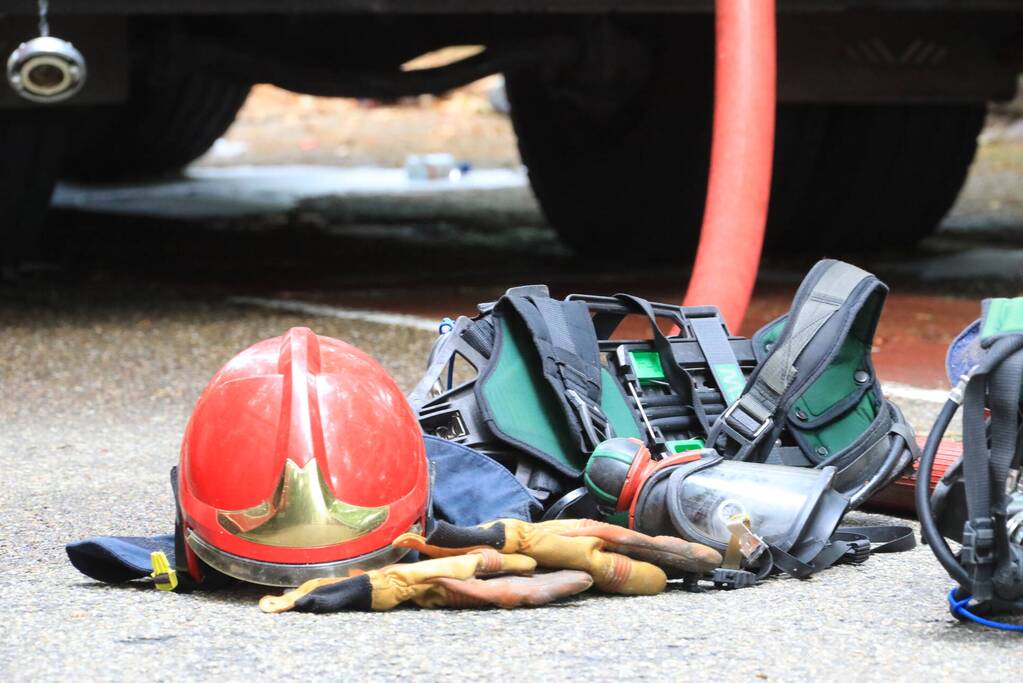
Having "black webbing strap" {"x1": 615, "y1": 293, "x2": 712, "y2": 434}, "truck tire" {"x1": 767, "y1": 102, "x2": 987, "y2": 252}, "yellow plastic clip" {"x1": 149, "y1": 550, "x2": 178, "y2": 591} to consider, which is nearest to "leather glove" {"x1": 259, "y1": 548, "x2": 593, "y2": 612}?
"yellow plastic clip" {"x1": 149, "y1": 550, "x2": 178, "y2": 591}

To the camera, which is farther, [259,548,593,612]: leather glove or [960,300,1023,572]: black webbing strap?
[259,548,593,612]: leather glove

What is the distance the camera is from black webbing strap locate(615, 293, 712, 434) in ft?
11.7

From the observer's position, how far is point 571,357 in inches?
135

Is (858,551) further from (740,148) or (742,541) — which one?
(740,148)

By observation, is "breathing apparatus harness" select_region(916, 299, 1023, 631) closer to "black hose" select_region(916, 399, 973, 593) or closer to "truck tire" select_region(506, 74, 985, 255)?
"black hose" select_region(916, 399, 973, 593)

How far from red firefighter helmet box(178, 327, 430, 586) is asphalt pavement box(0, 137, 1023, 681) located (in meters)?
0.12

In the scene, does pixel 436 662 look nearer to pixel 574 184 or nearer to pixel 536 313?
pixel 536 313

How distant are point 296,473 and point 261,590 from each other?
243mm

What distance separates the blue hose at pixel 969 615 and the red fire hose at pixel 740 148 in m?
2.20

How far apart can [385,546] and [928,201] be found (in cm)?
647

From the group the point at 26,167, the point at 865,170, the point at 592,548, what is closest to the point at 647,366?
the point at 592,548

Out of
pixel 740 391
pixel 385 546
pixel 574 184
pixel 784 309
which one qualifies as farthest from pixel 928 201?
pixel 385 546

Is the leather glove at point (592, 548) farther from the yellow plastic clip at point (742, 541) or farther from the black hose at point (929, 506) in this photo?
the black hose at point (929, 506)

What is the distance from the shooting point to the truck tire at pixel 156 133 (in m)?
12.7
